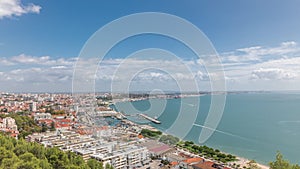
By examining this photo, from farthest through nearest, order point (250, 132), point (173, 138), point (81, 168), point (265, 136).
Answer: point (250, 132) → point (265, 136) → point (173, 138) → point (81, 168)

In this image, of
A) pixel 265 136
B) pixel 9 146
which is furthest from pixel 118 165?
pixel 265 136

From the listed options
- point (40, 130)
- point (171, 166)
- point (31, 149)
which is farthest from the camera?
point (40, 130)

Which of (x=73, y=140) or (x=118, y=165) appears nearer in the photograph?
(x=118, y=165)

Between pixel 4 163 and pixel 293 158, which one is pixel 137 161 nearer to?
pixel 4 163

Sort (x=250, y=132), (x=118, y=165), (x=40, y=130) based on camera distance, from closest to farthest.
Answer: (x=118, y=165), (x=40, y=130), (x=250, y=132)

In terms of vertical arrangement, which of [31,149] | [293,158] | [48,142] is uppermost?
[31,149]

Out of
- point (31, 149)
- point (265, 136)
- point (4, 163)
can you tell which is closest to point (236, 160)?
point (265, 136)

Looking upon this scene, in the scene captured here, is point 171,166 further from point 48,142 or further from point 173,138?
Answer: point 48,142

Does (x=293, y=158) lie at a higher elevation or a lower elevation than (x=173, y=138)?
lower

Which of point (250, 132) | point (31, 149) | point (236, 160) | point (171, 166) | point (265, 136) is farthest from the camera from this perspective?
point (250, 132)
